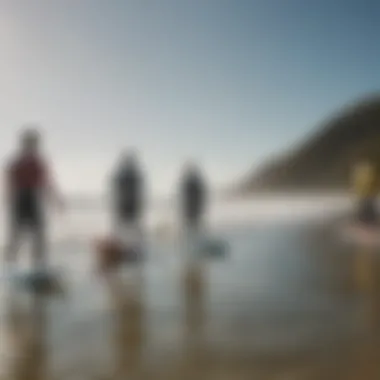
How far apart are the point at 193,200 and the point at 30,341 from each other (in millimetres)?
3386

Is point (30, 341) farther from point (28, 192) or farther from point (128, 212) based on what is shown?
point (128, 212)

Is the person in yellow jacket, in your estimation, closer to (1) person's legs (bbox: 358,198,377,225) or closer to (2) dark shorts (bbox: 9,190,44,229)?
(1) person's legs (bbox: 358,198,377,225)

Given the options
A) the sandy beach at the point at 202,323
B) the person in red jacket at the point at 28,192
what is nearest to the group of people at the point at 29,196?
the person in red jacket at the point at 28,192

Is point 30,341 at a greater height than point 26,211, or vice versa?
point 26,211

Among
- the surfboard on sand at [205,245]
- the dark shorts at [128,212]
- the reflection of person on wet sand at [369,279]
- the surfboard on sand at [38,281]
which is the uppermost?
the dark shorts at [128,212]

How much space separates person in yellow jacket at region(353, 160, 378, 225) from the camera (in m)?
7.06

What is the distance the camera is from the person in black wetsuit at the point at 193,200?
18.4ft

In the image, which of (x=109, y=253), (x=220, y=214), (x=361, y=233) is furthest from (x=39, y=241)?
(x=361, y=233)

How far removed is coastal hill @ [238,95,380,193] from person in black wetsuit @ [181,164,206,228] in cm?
45

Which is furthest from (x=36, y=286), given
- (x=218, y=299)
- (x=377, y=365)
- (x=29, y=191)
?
(x=377, y=365)

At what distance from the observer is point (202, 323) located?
2.77m

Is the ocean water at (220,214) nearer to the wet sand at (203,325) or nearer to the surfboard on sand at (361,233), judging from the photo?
the surfboard on sand at (361,233)

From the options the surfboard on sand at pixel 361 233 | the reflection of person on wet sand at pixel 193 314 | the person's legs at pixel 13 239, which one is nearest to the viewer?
the reflection of person on wet sand at pixel 193 314

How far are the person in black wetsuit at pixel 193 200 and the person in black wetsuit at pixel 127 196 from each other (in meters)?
0.51
